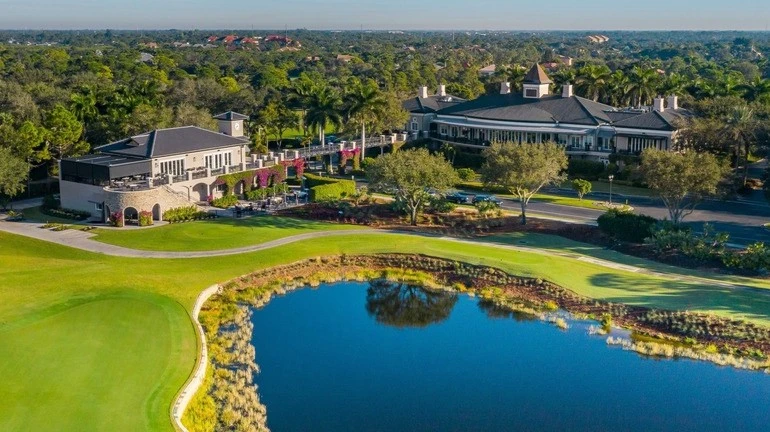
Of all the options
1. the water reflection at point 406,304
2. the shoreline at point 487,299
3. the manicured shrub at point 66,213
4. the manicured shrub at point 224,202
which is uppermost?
the manicured shrub at point 224,202

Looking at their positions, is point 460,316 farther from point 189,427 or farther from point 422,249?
point 189,427

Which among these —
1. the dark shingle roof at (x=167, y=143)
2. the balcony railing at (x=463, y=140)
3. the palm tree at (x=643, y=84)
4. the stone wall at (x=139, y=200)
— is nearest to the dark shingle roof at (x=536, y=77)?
the balcony railing at (x=463, y=140)

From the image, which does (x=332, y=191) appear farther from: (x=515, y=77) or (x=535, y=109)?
(x=515, y=77)

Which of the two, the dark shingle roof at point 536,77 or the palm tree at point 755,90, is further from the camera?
the dark shingle roof at point 536,77

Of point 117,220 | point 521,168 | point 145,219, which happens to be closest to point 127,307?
point 145,219

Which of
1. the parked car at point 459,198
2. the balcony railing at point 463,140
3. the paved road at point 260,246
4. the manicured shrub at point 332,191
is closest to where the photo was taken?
the paved road at point 260,246

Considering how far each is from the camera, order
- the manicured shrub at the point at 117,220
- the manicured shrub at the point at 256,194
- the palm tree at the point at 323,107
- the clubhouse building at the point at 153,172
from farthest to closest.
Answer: the palm tree at the point at 323,107 → the manicured shrub at the point at 256,194 → the clubhouse building at the point at 153,172 → the manicured shrub at the point at 117,220

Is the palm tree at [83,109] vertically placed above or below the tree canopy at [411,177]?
above

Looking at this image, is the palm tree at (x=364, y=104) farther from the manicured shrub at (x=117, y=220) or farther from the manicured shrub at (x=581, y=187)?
the manicured shrub at (x=117, y=220)
